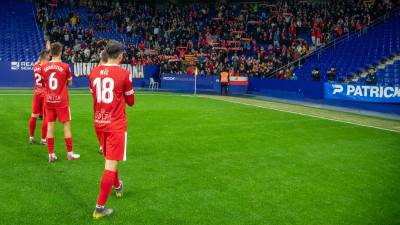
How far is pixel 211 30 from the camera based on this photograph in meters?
38.0

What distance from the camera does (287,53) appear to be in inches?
1230

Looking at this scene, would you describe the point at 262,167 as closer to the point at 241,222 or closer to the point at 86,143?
the point at 241,222

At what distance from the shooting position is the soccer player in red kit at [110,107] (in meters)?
5.57

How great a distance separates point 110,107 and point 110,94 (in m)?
0.18

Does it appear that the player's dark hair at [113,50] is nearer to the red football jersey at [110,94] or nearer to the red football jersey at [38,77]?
the red football jersey at [110,94]

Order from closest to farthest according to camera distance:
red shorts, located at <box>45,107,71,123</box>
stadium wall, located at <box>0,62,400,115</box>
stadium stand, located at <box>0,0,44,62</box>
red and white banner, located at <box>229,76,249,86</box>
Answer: red shorts, located at <box>45,107,71,123</box> < stadium wall, located at <box>0,62,400,115</box> < red and white banner, located at <box>229,76,249,86</box> < stadium stand, located at <box>0,0,44,62</box>

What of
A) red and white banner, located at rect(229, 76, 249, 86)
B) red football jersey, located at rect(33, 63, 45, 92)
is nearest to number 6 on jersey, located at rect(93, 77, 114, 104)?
red football jersey, located at rect(33, 63, 45, 92)

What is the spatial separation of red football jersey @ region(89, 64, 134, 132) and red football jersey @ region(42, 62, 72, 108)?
110 inches

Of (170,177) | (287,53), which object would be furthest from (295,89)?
(170,177)

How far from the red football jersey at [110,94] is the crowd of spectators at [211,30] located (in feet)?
77.1

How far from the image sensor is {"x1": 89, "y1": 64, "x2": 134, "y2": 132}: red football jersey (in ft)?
18.3

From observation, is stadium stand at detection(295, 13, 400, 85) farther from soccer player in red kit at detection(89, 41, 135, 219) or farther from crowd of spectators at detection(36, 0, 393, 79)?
soccer player in red kit at detection(89, 41, 135, 219)

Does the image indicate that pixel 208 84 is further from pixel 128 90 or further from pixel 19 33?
pixel 128 90

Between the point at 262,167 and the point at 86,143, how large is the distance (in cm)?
443
